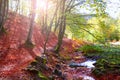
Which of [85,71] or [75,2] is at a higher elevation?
[75,2]

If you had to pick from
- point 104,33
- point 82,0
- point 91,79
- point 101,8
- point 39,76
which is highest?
point 82,0

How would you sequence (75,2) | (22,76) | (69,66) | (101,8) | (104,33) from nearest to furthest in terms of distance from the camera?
1. (22,76)
2. (101,8)
3. (69,66)
4. (104,33)
5. (75,2)

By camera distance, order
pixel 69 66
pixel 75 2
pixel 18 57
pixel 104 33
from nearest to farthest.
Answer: pixel 18 57, pixel 69 66, pixel 104 33, pixel 75 2

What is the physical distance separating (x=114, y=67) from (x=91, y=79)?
2313mm

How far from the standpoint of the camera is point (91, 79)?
13969mm

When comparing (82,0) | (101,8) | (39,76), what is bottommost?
(39,76)

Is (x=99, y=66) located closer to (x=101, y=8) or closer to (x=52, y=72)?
(x=52, y=72)

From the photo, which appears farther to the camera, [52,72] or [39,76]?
[52,72]

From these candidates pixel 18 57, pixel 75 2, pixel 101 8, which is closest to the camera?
pixel 101 8

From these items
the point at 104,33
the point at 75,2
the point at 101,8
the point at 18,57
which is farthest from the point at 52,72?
the point at 75,2

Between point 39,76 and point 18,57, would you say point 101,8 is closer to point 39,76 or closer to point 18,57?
point 39,76

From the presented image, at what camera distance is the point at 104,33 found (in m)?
19.9

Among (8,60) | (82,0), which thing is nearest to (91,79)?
(8,60)

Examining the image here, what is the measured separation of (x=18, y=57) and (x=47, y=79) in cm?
488
